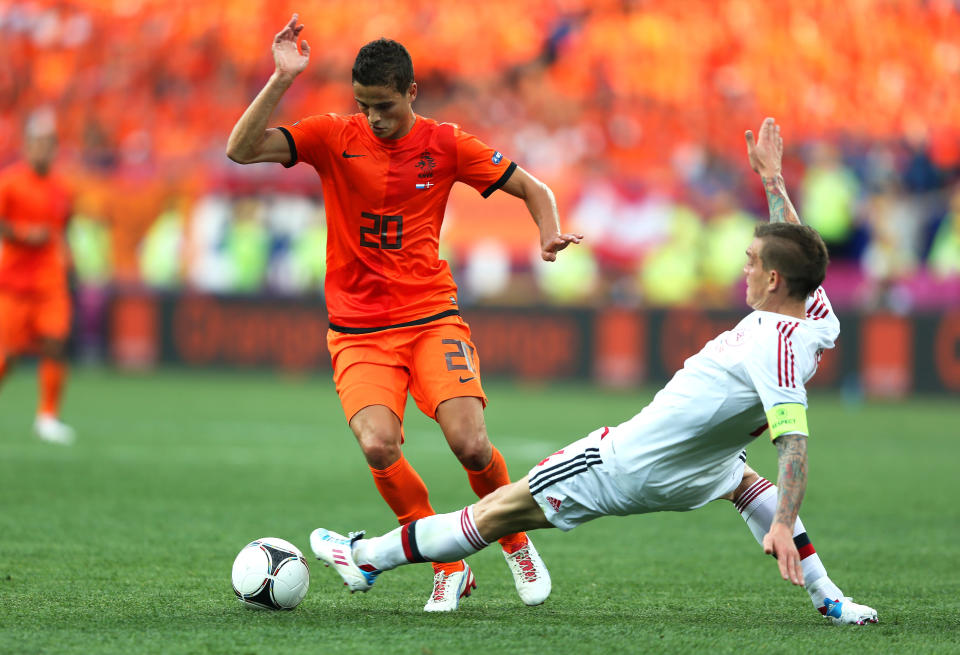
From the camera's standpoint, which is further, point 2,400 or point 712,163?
point 712,163

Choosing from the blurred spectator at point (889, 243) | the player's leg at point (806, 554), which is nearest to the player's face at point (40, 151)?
the player's leg at point (806, 554)

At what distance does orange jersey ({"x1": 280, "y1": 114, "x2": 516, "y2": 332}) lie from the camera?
529 centimetres

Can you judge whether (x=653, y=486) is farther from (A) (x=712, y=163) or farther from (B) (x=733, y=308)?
(A) (x=712, y=163)

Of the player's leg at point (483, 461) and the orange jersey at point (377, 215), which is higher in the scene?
the orange jersey at point (377, 215)

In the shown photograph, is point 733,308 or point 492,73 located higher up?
point 492,73

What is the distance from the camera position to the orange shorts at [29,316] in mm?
10906

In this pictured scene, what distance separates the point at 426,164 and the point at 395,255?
16.2 inches

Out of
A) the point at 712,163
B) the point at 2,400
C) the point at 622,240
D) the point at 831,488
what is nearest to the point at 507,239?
the point at 622,240

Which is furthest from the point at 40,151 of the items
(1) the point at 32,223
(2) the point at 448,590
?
(2) the point at 448,590

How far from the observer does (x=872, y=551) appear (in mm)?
6496

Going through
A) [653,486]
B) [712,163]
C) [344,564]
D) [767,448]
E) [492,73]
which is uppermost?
[492,73]

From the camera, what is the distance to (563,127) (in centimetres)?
2278

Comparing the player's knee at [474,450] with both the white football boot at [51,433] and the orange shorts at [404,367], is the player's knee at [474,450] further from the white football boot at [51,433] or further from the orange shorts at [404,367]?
the white football boot at [51,433]

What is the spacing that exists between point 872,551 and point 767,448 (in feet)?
18.0
